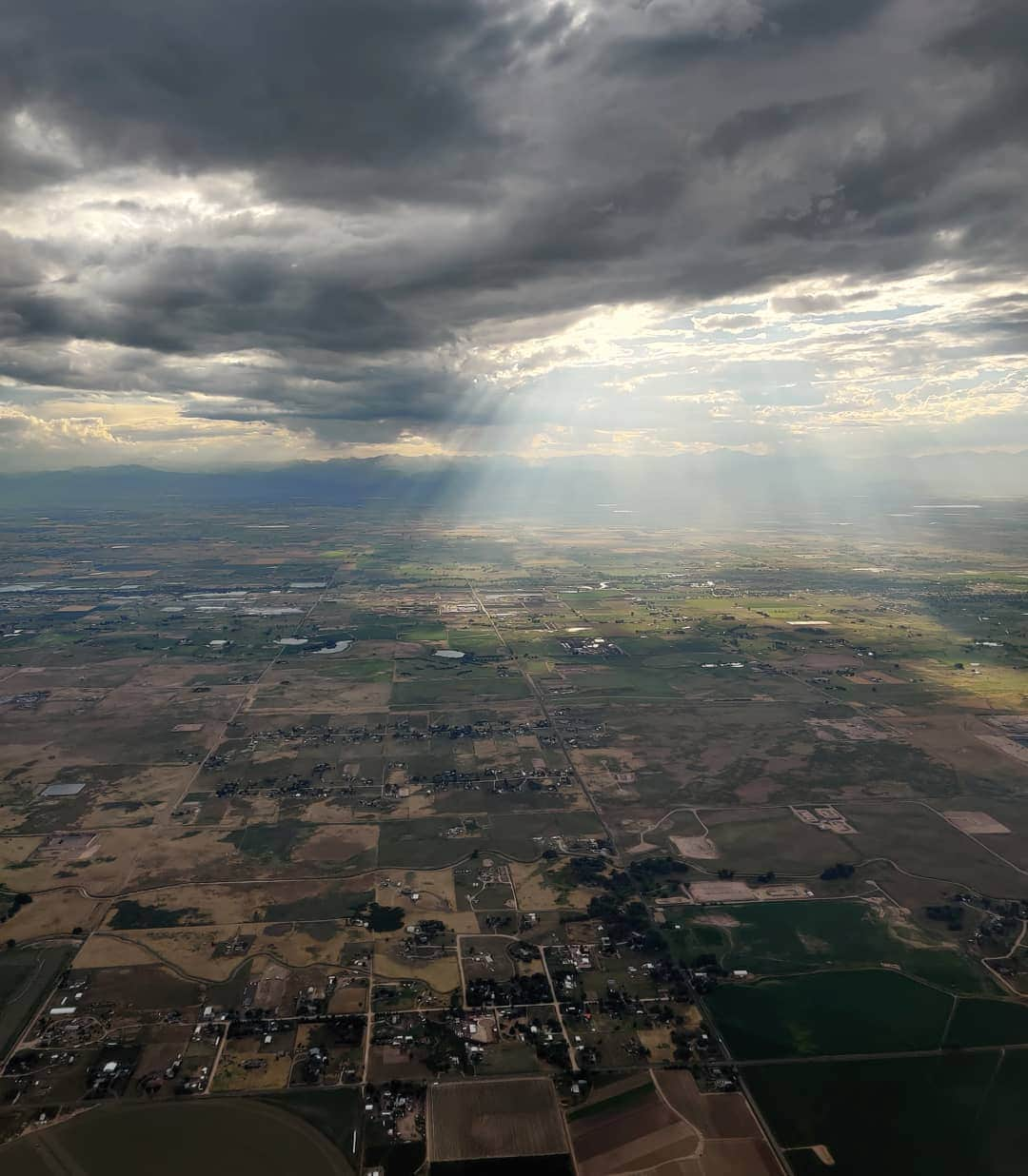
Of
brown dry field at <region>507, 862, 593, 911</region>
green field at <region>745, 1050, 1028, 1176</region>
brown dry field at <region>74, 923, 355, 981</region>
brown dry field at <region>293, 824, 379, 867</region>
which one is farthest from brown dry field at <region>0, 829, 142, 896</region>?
green field at <region>745, 1050, 1028, 1176</region>

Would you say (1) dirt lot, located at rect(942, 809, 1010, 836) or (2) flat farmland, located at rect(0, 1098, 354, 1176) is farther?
(1) dirt lot, located at rect(942, 809, 1010, 836)

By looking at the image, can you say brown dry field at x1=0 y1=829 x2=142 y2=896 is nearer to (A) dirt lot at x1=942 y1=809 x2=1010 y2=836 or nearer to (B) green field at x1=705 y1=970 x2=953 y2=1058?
(B) green field at x1=705 y1=970 x2=953 y2=1058

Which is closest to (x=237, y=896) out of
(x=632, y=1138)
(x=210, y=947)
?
(x=210, y=947)

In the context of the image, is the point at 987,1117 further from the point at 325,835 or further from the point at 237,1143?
the point at 325,835

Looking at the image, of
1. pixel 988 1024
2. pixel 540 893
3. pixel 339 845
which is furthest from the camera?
pixel 339 845

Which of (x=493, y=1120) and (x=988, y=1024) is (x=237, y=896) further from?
(x=988, y=1024)

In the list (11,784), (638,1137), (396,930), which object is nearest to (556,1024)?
(638,1137)
